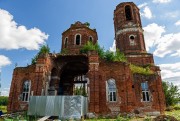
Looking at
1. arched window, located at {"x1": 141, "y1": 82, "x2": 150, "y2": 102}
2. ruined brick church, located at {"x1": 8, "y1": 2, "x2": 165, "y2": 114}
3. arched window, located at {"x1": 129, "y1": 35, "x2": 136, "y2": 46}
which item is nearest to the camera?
ruined brick church, located at {"x1": 8, "y1": 2, "x2": 165, "y2": 114}

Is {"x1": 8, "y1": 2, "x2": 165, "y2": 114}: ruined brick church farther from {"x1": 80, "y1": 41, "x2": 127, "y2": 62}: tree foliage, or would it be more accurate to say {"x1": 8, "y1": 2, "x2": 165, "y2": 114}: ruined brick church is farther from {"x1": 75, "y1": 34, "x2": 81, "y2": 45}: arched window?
{"x1": 75, "y1": 34, "x2": 81, "y2": 45}: arched window

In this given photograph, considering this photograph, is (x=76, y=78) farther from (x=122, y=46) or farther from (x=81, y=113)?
(x=81, y=113)

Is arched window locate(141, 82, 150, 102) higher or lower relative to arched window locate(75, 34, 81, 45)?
lower

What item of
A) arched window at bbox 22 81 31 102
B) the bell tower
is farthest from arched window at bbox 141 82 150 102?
arched window at bbox 22 81 31 102

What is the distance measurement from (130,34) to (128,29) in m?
0.88

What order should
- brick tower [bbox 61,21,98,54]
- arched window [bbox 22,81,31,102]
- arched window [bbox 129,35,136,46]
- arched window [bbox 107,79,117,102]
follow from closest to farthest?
arched window [bbox 107,79,117,102]
arched window [bbox 22,81,31,102]
brick tower [bbox 61,21,98,54]
arched window [bbox 129,35,136,46]

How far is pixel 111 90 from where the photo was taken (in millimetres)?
16875

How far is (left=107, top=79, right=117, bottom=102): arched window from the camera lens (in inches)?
653

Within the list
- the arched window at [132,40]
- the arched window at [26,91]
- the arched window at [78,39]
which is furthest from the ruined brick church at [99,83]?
the arched window at [78,39]

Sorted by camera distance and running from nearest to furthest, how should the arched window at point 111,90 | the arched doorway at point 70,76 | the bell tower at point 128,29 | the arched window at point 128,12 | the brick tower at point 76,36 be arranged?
the arched window at point 111,90, the arched doorway at point 70,76, the brick tower at point 76,36, the bell tower at point 128,29, the arched window at point 128,12

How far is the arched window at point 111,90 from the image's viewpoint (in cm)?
1658

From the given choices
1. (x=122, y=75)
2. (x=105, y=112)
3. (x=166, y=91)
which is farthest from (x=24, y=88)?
(x=166, y=91)

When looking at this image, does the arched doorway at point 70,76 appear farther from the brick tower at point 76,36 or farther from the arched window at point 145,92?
the arched window at point 145,92

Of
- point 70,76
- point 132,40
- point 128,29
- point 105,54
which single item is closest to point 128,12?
point 128,29
